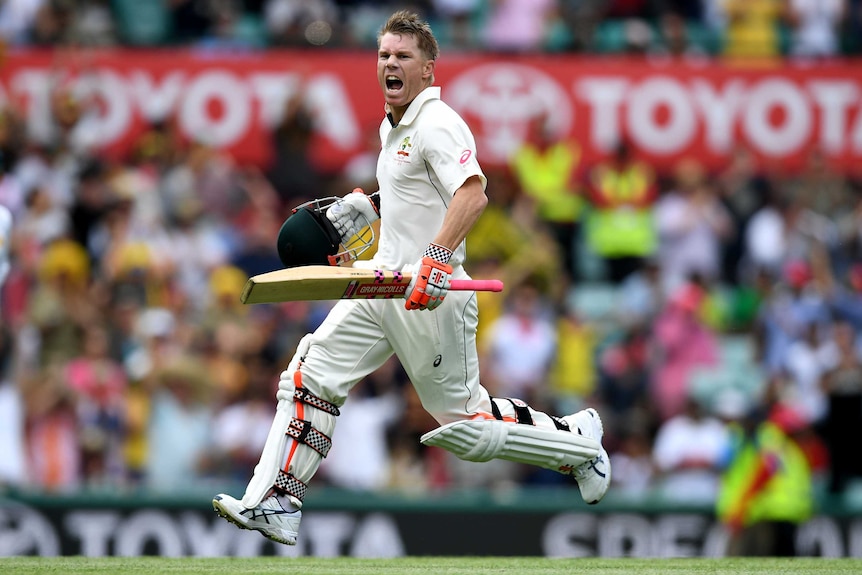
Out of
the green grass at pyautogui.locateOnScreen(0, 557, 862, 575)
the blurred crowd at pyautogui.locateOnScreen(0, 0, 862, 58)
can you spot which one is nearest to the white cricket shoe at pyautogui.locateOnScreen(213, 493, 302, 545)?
the green grass at pyautogui.locateOnScreen(0, 557, 862, 575)

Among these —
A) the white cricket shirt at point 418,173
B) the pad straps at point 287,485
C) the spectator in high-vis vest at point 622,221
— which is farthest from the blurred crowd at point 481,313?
the white cricket shirt at point 418,173

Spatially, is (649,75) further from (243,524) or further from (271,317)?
(243,524)

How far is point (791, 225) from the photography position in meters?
14.1

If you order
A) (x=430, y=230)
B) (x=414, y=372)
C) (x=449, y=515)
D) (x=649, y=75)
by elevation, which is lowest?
(x=449, y=515)

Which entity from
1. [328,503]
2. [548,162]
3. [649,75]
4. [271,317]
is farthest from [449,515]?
[649,75]

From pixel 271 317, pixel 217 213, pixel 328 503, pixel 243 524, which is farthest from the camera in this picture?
pixel 217 213

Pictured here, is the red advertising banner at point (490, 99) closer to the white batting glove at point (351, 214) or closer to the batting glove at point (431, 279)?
the white batting glove at point (351, 214)

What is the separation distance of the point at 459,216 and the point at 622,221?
757 cm

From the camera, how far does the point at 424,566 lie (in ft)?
24.1

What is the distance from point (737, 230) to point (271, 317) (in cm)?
468

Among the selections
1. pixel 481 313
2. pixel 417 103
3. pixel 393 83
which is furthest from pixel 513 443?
pixel 481 313

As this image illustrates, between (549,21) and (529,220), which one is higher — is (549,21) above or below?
above

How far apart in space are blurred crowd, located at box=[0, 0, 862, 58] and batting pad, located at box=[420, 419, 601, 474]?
8085 mm

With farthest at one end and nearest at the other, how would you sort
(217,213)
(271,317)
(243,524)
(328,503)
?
(217,213), (271,317), (328,503), (243,524)
